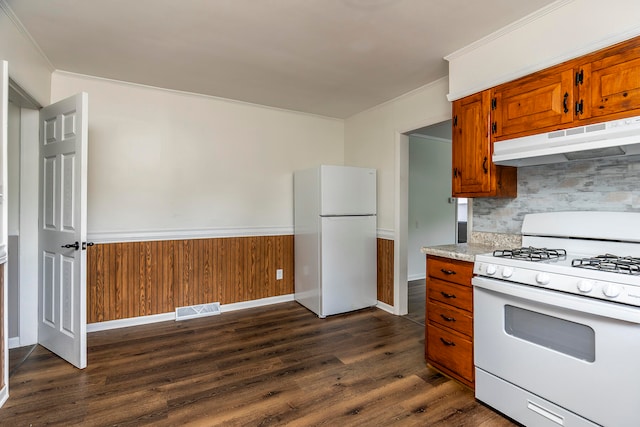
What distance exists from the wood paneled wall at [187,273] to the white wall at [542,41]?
1.93 metres

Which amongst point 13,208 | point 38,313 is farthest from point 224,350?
point 13,208

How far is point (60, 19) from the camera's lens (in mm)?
2160

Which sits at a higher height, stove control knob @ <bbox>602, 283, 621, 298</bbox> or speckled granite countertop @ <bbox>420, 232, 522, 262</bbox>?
speckled granite countertop @ <bbox>420, 232, 522, 262</bbox>

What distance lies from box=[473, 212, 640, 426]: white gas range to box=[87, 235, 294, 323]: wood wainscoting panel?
2527 mm

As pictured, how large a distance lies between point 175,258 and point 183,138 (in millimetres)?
1282

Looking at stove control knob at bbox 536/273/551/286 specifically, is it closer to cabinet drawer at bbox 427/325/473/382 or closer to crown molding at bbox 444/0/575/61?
cabinet drawer at bbox 427/325/473/382

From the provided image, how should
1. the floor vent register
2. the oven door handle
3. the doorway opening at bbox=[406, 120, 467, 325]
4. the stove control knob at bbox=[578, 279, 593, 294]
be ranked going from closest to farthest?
the oven door handle < the stove control knob at bbox=[578, 279, 593, 294] < the floor vent register < the doorway opening at bbox=[406, 120, 467, 325]

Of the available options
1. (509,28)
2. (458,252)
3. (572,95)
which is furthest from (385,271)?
(509,28)

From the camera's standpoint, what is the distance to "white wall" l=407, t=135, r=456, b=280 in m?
5.31

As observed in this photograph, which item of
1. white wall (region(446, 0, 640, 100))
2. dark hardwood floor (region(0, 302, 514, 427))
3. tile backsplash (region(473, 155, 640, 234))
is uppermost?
white wall (region(446, 0, 640, 100))

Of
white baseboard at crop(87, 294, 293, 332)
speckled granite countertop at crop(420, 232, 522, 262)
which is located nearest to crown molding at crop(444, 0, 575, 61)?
speckled granite countertop at crop(420, 232, 522, 262)

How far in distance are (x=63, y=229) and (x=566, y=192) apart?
3.62 metres

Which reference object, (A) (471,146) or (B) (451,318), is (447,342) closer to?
(B) (451,318)

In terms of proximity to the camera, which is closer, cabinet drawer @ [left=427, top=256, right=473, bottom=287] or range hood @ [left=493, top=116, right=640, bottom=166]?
range hood @ [left=493, top=116, right=640, bottom=166]
